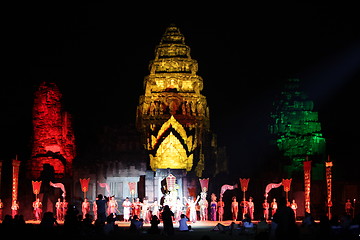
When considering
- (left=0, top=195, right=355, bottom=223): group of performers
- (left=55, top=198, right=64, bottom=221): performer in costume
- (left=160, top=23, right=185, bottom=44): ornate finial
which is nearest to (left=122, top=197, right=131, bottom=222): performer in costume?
(left=0, top=195, right=355, bottom=223): group of performers

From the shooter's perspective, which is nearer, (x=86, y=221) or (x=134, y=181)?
(x=86, y=221)

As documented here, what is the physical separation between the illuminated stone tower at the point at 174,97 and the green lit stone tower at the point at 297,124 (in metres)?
8.12

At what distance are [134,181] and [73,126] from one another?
43.2ft

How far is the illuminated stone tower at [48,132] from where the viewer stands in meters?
56.5

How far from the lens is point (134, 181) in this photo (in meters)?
50.0

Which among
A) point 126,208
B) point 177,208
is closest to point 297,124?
point 177,208

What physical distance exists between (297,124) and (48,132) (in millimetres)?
23428

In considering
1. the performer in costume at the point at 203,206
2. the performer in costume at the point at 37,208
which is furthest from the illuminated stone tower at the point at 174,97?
the performer in costume at the point at 37,208

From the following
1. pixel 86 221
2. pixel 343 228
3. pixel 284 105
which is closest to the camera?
pixel 343 228

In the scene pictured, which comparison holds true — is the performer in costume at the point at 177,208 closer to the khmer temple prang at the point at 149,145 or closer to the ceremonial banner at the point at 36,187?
the khmer temple prang at the point at 149,145

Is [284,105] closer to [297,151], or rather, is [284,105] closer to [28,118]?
[297,151]

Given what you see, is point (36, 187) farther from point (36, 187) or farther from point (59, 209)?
point (59, 209)

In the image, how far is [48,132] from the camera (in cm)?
5741

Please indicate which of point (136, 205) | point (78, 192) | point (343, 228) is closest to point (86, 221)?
point (343, 228)
